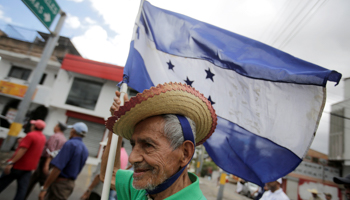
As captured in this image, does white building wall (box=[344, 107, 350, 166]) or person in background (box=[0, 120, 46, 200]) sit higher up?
white building wall (box=[344, 107, 350, 166])

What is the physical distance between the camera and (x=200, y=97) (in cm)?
144

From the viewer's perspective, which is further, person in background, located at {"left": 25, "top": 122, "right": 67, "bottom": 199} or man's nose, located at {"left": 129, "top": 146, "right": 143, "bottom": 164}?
person in background, located at {"left": 25, "top": 122, "right": 67, "bottom": 199}

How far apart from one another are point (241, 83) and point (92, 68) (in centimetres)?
1512

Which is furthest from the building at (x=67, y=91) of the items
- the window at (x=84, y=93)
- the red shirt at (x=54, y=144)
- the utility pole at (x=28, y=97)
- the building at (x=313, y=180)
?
the building at (x=313, y=180)

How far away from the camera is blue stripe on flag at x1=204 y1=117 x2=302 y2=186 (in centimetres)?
217

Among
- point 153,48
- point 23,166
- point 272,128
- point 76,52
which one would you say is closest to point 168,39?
point 153,48

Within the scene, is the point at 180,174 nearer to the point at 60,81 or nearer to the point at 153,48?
the point at 153,48

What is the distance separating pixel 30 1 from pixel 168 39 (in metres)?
3.57

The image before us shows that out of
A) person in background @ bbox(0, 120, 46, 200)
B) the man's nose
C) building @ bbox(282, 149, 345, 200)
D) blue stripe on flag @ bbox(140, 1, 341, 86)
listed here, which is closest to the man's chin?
the man's nose

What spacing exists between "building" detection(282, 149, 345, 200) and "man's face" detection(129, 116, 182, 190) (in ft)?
71.0

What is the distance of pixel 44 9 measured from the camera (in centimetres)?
463

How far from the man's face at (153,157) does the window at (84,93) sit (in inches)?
651

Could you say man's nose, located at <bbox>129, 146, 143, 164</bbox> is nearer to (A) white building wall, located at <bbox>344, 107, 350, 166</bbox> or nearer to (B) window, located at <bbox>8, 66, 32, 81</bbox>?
(B) window, located at <bbox>8, 66, 32, 81</bbox>

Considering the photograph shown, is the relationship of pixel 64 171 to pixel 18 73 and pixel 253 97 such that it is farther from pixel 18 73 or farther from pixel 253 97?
pixel 18 73
